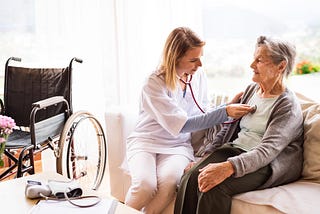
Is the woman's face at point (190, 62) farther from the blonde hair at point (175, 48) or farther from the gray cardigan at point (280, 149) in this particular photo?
the gray cardigan at point (280, 149)

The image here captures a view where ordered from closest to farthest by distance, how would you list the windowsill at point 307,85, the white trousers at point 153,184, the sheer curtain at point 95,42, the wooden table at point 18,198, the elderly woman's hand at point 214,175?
the wooden table at point 18,198, the elderly woman's hand at point 214,175, the white trousers at point 153,184, the windowsill at point 307,85, the sheer curtain at point 95,42

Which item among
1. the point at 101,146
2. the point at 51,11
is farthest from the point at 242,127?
the point at 51,11

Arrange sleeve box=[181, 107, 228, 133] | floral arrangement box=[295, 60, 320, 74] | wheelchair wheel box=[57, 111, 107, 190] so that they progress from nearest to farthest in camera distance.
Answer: sleeve box=[181, 107, 228, 133] → wheelchair wheel box=[57, 111, 107, 190] → floral arrangement box=[295, 60, 320, 74]

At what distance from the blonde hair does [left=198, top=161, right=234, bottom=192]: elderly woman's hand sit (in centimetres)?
55

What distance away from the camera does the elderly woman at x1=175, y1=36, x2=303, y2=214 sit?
161cm

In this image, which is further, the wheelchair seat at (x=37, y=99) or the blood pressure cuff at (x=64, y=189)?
the wheelchair seat at (x=37, y=99)

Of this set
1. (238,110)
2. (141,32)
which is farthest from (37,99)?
(238,110)

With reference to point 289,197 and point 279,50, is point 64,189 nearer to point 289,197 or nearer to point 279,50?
point 289,197

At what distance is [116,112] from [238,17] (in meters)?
1.25

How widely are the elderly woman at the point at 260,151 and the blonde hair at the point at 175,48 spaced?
1.12ft

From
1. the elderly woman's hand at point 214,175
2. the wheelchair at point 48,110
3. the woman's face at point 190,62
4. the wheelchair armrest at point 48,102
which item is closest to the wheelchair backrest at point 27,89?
the wheelchair at point 48,110

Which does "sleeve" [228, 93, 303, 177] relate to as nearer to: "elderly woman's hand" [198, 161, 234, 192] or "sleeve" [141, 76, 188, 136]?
"elderly woman's hand" [198, 161, 234, 192]

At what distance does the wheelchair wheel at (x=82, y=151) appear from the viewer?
224 centimetres

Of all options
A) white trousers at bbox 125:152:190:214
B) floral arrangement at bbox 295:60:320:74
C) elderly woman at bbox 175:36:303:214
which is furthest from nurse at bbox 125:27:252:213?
floral arrangement at bbox 295:60:320:74
